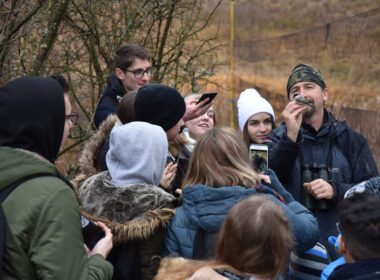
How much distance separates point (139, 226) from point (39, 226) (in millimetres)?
683

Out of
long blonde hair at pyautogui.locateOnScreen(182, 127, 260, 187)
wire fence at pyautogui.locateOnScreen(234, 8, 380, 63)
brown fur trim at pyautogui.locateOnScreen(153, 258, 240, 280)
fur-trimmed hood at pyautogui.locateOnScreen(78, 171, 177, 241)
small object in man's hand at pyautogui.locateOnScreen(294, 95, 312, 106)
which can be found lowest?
brown fur trim at pyautogui.locateOnScreen(153, 258, 240, 280)

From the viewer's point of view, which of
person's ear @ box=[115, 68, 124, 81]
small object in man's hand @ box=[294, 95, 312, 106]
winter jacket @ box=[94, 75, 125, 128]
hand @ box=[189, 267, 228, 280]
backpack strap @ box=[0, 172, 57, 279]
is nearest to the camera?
backpack strap @ box=[0, 172, 57, 279]

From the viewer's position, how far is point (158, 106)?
10.4ft

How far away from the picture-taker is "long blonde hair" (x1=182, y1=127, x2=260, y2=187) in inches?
103

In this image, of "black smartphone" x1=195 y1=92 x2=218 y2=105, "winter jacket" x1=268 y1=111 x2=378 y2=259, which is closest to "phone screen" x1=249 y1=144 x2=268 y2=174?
"winter jacket" x1=268 y1=111 x2=378 y2=259

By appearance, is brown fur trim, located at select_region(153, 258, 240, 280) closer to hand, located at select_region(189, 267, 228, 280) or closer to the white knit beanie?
hand, located at select_region(189, 267, 228, 280)

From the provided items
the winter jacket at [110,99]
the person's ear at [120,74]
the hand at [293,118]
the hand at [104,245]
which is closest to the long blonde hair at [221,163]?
the hand at [104,245]

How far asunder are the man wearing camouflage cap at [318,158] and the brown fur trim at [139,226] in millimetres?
1073

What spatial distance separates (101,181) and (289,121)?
1264mm

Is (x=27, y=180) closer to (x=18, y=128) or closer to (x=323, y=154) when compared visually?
(x=18, y=128)

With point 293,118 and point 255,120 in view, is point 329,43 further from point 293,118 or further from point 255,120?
point 293,118

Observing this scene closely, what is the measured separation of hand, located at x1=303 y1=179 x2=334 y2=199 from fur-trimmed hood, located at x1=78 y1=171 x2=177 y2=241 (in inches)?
39.7

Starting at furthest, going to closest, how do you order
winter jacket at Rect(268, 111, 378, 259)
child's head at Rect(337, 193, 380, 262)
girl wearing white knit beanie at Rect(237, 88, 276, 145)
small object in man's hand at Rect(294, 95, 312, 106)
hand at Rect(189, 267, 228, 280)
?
1. girl wearing white knit beanie at Rect(237, 88, 276, 145)
2. small object in man's hand at Rect(294, 95, 312, 106)
3. winter jacket at Rect(268, 111, 378, 259)
4. child's head at Rect(337, 193, 380, 262)
5. hand at Rect(189, 267, 228, 280)

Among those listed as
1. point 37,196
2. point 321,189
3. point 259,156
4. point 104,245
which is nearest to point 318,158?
point 321,189
